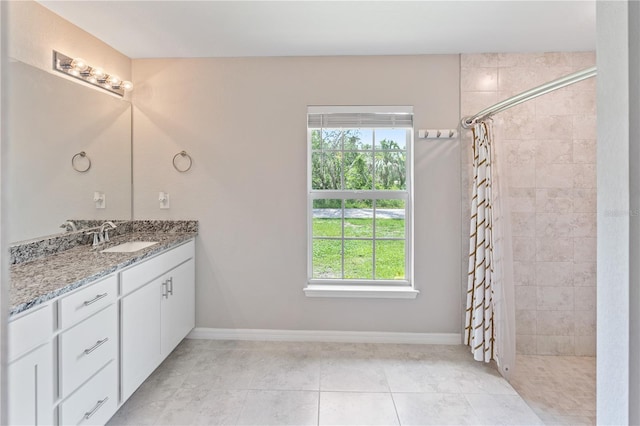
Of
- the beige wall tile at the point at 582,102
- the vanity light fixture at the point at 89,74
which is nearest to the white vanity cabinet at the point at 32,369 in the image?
the vanity light fixture at the point at 89,74

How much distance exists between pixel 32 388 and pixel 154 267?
950 mm

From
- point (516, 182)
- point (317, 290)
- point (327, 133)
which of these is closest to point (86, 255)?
point (317, 290)

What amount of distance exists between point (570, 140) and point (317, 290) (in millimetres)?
2308

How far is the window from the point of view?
9.27ft

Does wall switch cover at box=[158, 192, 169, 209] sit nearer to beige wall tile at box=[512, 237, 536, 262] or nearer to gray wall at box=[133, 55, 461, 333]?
gray wall at box=[133, 55, 461, 333]

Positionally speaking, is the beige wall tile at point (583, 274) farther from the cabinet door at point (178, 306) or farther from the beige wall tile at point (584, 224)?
the cabinet door at point (178, 306)

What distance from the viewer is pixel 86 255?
6.61 ft

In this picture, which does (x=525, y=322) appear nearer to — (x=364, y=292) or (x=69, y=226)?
(x=364, y=292)

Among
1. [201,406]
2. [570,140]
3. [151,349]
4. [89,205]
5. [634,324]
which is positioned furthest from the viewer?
[570,140]

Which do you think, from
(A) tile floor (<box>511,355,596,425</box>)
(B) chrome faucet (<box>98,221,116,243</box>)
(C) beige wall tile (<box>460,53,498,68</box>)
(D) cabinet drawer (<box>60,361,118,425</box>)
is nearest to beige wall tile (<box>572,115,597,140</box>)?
(C) beige wall tile (<box>460,53,498,68</box>)

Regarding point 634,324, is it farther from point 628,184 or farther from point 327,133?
point 327,133

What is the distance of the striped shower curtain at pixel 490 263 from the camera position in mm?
2268

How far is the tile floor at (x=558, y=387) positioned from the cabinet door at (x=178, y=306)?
2371mm

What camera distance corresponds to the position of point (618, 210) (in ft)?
1.21
